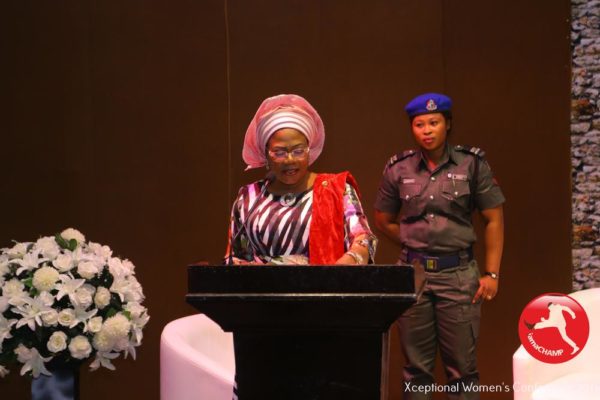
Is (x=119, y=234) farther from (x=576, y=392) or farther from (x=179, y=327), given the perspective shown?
(x=576, y=392)

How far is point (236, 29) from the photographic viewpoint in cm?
398

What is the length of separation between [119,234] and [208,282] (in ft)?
8.43

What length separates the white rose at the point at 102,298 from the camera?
7.04 ft

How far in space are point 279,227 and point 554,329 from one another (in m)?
1.34

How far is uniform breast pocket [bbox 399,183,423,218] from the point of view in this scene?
11.6ft

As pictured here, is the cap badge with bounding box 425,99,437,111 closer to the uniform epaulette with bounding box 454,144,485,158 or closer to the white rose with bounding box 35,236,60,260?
the uniform epaulette with bounding box 454,144,485,158

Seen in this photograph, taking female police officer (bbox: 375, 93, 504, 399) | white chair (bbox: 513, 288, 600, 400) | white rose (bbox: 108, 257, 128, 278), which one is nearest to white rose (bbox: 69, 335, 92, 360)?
white rose (bbox: 108, 257, 128, 278)

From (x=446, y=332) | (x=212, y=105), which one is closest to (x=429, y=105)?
(x=446, y=332)

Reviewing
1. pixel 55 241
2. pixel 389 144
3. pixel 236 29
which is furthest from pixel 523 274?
pixel 55 241

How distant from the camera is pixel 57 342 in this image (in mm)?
2062

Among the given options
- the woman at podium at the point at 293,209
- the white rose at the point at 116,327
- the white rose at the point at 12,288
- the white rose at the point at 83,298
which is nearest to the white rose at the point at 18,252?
the white rose at the point at 12,288

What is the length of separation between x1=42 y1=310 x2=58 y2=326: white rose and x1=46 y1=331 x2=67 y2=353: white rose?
0.03 metres

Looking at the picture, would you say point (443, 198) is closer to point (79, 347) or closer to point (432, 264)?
point (432, 264)

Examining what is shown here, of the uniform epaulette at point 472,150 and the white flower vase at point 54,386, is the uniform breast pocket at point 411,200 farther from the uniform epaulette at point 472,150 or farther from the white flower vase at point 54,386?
the white flower vase at point 54,386
